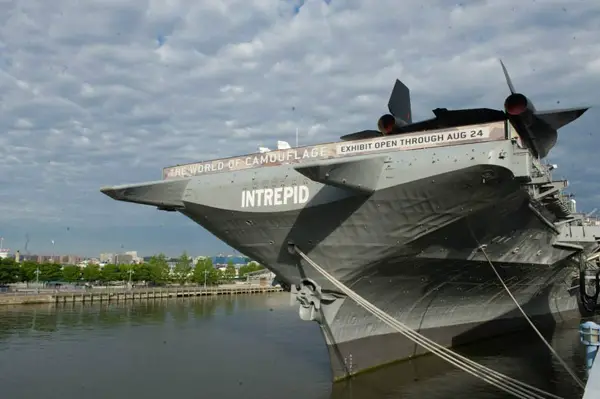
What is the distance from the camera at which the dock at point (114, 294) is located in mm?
36144

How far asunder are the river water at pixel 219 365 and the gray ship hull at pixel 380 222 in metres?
1.10

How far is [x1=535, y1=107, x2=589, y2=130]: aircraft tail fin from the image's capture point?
11844mm

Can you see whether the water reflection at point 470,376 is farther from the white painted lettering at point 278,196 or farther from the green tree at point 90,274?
the green tree at point 90,274

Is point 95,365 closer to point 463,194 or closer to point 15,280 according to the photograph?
point 463,194

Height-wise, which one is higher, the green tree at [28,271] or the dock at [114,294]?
the green tree at [28,271]

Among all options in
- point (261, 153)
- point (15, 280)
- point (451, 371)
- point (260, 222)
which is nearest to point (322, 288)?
point (260, 222)

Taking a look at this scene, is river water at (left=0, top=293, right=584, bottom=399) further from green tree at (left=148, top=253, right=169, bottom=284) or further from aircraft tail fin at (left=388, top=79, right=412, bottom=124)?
green tree at (left=148, top=253, right=169, bottom=284)

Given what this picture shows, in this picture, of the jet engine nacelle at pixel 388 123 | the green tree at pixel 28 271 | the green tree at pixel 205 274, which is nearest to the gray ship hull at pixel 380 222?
the jet engine nacelle at pixel 388 123

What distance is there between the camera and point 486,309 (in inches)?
661

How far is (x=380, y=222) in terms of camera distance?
→ 33.0 ft

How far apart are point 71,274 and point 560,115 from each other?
5311cm

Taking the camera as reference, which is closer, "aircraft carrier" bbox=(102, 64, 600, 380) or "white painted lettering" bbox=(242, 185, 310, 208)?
"aircraft carrier" bbox=(102, 64, 600, 380)

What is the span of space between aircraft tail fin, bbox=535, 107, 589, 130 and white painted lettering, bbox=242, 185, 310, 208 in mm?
5901

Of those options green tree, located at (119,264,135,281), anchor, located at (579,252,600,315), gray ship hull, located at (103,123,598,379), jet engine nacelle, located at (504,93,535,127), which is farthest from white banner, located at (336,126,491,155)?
green tree, located at (119,264,135,281)
